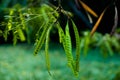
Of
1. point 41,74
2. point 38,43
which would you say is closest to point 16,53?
point 41,74

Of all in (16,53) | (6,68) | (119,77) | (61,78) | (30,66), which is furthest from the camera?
(16,53)

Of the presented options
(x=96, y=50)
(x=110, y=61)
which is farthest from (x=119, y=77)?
(x=96, y=50)

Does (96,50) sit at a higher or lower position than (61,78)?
lower

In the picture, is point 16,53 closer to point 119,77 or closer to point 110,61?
point 110,61

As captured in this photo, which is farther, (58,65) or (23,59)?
(23,59)

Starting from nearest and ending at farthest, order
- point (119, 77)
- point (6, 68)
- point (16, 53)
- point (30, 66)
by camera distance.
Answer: point (119, 77)
point (6, 68)
point (30, 66)
point (16, 53)

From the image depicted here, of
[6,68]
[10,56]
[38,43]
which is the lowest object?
[10,56]
